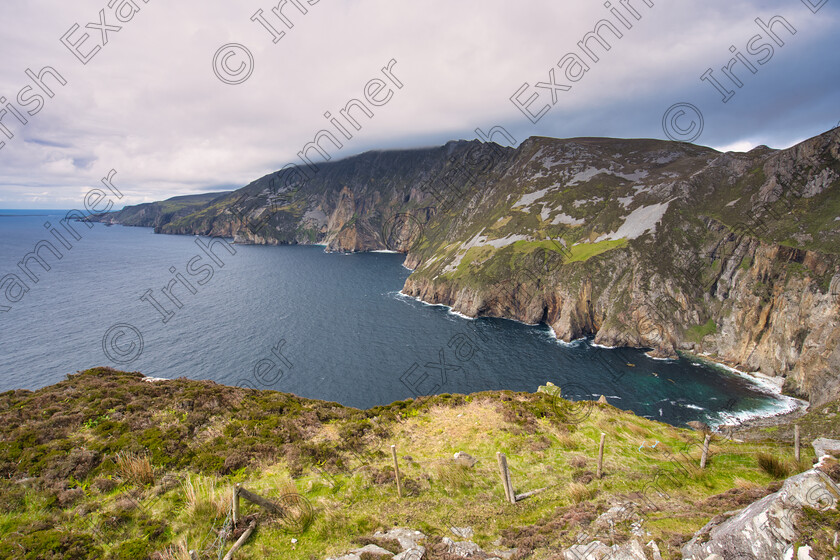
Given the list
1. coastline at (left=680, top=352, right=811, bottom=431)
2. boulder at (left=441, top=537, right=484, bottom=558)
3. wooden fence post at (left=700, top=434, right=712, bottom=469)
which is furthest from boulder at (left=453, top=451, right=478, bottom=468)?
coastline at (left=680, top=352, right=811, bottom=431)

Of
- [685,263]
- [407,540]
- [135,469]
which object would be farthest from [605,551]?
[685,263]

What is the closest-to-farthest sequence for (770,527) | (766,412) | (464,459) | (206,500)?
(770,527)
(206,500)
(464,459)
(766,412)

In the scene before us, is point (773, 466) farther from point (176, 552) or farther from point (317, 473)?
point (176, 552)

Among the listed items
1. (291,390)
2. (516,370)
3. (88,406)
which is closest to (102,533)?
(88,406)

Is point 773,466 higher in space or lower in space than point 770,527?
lower

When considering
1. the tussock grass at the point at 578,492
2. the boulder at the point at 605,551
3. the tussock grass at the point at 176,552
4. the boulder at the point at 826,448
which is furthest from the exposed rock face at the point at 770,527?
the tussock grass at the point at 176,552

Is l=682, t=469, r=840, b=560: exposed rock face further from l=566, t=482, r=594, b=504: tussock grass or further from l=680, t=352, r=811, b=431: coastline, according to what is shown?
l=680, t=352, r=811, b=431: coastline
